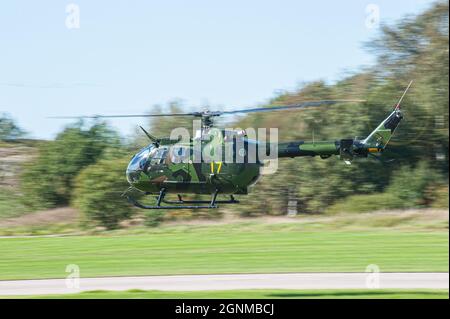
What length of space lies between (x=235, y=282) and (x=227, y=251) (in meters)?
6.88

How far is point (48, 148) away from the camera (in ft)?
128

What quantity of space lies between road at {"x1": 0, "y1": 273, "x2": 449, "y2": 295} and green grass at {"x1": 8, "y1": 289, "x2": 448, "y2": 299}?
0.59 metres

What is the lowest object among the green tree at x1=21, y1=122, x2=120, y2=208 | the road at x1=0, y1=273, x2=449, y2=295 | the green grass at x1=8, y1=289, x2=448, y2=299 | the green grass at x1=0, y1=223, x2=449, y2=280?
the green grass at x1=0, y1=223, x2=449, y2=280

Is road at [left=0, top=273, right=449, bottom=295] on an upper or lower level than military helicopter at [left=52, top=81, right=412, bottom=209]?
lower

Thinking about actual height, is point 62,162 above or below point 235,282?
above

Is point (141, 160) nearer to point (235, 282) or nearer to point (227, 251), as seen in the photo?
point (235, 282)

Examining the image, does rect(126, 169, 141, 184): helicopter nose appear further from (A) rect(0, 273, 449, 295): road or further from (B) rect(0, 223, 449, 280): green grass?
(B) rect(0, 223, 449, 280): green grass

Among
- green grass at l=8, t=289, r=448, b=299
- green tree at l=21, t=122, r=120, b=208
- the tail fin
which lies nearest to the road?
green grass at l=8, t=289, r=448, b=299

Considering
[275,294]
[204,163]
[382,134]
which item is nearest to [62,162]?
[204,163]

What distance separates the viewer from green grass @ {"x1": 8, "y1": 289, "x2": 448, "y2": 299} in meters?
15.1

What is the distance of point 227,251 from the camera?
79.7ft

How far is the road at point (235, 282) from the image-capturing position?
16.5 meters

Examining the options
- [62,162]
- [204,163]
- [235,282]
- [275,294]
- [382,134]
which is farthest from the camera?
[62,162]
